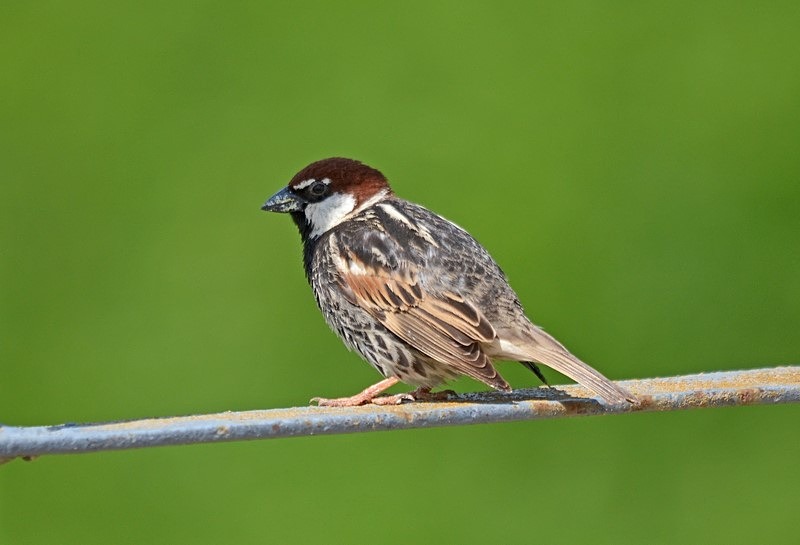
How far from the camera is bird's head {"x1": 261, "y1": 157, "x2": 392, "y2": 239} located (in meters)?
4.76

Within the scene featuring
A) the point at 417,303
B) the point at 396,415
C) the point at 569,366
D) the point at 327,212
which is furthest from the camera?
the point at 327,212

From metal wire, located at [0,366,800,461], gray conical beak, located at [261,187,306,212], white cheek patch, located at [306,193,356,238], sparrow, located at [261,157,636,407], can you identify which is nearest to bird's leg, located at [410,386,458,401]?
sparrow, located at [261,157,636,407]

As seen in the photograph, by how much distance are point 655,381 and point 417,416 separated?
0.94 m

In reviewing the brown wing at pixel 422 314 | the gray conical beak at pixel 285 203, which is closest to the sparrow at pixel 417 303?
the brown wing at pixel 422 314

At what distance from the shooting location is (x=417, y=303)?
168 inches

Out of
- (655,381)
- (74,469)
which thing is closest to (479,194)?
(74,469)

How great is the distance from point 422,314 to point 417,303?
0.04 metres

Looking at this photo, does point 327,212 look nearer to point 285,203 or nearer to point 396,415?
point 285,203

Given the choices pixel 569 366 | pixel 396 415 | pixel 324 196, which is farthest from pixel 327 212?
pixel 396 415

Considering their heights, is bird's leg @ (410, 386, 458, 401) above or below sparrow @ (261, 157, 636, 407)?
below

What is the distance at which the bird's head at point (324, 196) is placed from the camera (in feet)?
15.6

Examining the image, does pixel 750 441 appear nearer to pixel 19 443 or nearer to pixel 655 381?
pixel 655 381

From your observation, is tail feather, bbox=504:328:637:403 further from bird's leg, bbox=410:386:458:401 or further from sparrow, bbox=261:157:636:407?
bird's leg, bbox=410:386:458:401

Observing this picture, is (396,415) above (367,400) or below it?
above
